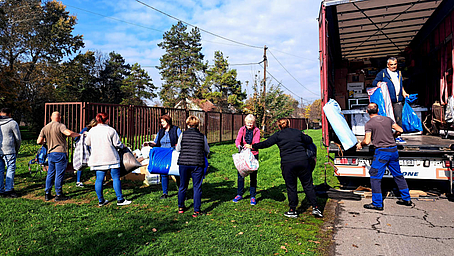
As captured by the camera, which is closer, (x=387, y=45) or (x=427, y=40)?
(x=427, y=40)

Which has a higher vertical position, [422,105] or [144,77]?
[144,77]

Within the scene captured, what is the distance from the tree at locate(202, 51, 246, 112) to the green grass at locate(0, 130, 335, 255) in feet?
124

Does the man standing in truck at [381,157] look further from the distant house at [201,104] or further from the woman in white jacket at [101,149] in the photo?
the distant house at [201,104]

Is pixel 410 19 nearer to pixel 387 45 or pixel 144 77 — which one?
pixel 387 45

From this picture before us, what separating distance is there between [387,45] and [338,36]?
90.7 inches

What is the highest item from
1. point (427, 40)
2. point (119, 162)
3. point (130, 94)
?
point (130, 94)

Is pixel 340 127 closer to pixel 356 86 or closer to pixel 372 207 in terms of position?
pixel 372 207

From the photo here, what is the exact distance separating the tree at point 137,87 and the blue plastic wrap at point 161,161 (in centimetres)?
4310

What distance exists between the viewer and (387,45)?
1002 cm

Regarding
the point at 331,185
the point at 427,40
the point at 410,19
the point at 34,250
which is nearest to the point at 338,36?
the point at 410,19

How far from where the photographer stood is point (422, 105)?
8.34 m

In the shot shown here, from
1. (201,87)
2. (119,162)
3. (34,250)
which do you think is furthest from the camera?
(201,87)

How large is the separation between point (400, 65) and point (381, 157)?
6076mm

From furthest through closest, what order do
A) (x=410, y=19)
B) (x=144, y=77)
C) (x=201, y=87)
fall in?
(x=144, y=77) → (x=201, y=87) → (x=410, y=19)
